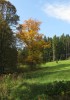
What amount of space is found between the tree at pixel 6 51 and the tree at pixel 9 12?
3.60 meters

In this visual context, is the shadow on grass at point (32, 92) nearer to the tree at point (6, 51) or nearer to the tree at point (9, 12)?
the tree at point (6, 51)

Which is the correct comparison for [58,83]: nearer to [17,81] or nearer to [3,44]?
[17,81]

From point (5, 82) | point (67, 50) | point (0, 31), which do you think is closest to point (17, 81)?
point (5, 82)

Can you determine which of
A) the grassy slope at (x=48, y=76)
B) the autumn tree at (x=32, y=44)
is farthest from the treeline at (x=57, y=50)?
the grassy slope at (x=48, y=76)

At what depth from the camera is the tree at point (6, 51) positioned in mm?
41656

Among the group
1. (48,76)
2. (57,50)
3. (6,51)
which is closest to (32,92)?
(48,76)

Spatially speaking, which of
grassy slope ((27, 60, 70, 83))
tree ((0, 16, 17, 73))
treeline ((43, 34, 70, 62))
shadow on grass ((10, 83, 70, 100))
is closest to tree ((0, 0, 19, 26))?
tree ((0, 16, 17, 73))

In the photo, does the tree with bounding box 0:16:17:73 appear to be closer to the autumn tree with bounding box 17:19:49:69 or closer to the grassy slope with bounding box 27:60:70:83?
the grassy slope with bounding box 27:60:70:83

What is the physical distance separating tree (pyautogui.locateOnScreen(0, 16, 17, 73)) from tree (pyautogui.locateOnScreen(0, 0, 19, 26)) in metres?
3.60

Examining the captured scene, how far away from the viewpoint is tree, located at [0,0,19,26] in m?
46.7

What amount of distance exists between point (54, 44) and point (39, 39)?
7398 centimetres

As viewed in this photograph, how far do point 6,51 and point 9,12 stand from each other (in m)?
7.98

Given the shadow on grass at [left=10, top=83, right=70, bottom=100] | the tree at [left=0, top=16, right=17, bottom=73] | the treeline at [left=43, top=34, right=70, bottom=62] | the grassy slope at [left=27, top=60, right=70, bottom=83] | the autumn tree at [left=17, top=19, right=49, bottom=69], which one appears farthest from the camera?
the treeline at [left=43, top=34, right=70, bottom=62]

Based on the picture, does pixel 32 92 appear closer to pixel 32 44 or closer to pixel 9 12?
pixel 9 12
